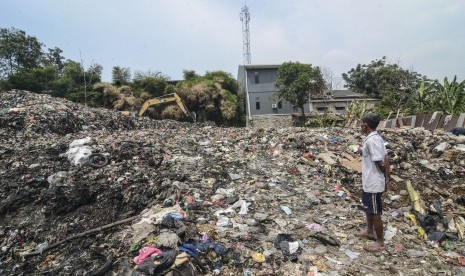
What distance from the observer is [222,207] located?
4176 mm

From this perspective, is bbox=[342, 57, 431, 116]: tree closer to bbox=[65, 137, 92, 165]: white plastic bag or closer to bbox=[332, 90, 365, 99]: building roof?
bbox=[332, 90, 365, 99]: building roof

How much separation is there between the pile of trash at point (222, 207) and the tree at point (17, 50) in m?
25.8

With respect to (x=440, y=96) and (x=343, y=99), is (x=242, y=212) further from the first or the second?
(x=343, y=99)

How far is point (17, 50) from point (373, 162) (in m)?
32.8

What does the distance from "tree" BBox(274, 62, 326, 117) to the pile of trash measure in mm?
14876

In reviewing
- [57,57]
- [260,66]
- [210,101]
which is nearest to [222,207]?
[210,101]

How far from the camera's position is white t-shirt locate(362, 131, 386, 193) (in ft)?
10.4

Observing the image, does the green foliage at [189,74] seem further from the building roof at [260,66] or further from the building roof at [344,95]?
the building roof at [344,95]

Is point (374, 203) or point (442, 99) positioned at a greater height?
point (442, 99)

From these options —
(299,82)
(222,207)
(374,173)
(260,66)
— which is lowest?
(222,207)

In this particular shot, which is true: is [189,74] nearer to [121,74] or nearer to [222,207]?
[121,74]

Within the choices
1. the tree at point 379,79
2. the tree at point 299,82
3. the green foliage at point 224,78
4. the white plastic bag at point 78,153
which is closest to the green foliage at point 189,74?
the green foliage at point 224,78

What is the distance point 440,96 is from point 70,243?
38.9 ft

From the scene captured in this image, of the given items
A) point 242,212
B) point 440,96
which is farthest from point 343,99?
point 242,212
